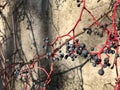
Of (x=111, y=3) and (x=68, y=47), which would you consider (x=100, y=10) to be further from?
(x=68, y=47)

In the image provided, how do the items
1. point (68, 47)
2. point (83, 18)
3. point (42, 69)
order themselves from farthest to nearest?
1. point (42, 69)
2. point (83, 18)
3. point (68, 47)

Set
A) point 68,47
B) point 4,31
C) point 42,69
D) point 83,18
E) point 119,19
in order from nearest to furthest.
Result: 1. point 68,47
2. point 119,19
3. point 83,18
4. point 42,69
5. point 4,31

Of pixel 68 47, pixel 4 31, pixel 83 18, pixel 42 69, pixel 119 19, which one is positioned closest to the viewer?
pixel 68 47

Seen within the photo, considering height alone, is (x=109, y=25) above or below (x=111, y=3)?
below

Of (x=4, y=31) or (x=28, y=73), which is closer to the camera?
(x=28, y=73)

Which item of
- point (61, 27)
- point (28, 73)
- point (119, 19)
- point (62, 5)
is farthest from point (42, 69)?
point (119, 19)

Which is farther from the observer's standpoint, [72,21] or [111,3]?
[72,21]

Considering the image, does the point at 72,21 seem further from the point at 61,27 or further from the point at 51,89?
the point at 51,89

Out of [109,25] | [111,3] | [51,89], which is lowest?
[51,89]

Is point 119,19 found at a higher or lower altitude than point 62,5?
lower
